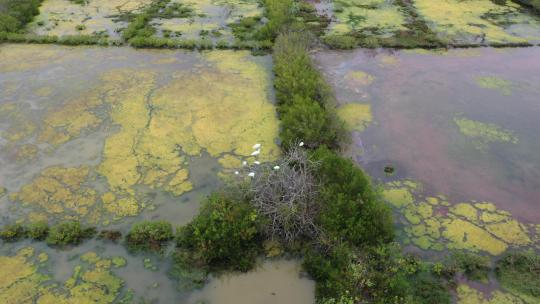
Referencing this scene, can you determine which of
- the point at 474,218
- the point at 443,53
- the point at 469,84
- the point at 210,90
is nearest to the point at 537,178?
the point at 474,218

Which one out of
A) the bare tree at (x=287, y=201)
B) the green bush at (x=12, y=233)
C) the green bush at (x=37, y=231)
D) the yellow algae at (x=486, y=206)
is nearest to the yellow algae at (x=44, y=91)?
the green bush at (x=12, y=233)

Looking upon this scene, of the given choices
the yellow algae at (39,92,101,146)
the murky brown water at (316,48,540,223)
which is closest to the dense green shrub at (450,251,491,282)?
the murky brown water at (316,48,540,223)

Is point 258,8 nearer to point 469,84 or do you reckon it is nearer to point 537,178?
point 469,84

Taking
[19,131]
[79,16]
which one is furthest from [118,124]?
[79,16]

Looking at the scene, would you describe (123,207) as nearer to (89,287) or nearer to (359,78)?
(89,287)

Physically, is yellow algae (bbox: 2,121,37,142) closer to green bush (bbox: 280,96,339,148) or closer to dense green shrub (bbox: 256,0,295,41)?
green bush (bbox: 280,96,339,148)

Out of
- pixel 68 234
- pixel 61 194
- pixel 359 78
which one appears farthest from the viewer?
pixel 359 78
